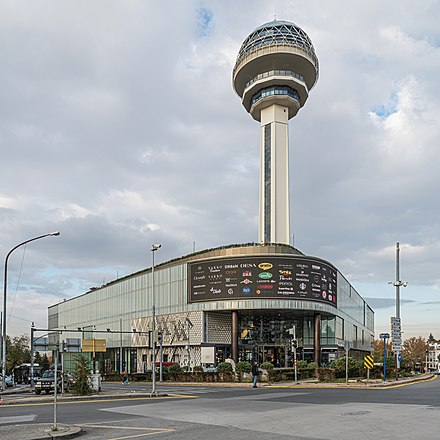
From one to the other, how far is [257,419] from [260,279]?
48.2m

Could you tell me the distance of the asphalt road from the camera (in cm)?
1480

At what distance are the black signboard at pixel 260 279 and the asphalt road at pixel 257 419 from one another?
40487mm

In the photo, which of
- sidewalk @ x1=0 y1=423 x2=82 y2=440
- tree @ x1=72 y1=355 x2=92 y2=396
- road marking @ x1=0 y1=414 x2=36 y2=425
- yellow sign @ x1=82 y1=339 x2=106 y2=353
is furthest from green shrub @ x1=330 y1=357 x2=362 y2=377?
sidewalk @ x1=0 y1=423 x2=82 y2=440

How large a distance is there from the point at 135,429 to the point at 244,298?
50.6 metres

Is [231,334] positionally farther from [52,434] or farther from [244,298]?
[52,434]

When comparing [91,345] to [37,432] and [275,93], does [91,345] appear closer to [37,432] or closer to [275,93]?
[37,432]

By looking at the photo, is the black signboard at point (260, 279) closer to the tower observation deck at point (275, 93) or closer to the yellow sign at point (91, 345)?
the yellow sign at point (91, 345)

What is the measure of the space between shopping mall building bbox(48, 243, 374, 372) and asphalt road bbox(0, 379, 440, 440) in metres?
37.8

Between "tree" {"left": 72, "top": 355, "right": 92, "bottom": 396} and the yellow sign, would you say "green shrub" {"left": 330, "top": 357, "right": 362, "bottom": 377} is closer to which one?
"tree" {"left": 72, "top": 355, "right": 92, "bottom": 396}

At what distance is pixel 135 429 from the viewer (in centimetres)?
1623

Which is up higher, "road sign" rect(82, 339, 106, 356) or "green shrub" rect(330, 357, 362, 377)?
"road sign" rect(82, 339, 106, 356)

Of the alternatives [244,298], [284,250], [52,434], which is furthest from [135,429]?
[284,250]

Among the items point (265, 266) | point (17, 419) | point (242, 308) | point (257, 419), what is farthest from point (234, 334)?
point (257, 419)

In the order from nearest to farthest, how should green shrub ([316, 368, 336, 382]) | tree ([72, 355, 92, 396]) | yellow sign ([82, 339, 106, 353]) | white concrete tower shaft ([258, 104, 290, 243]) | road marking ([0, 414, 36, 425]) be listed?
1. road marking ([0, 414, 36, 425])
2. tree ([72, 355, 92, 396])
3. green shrub ([316, 368, 336, 382])
4. yellow sign ([82, 339, 106, 353])
5. white concrete tower shaft ([258, 104, 290, 243])
